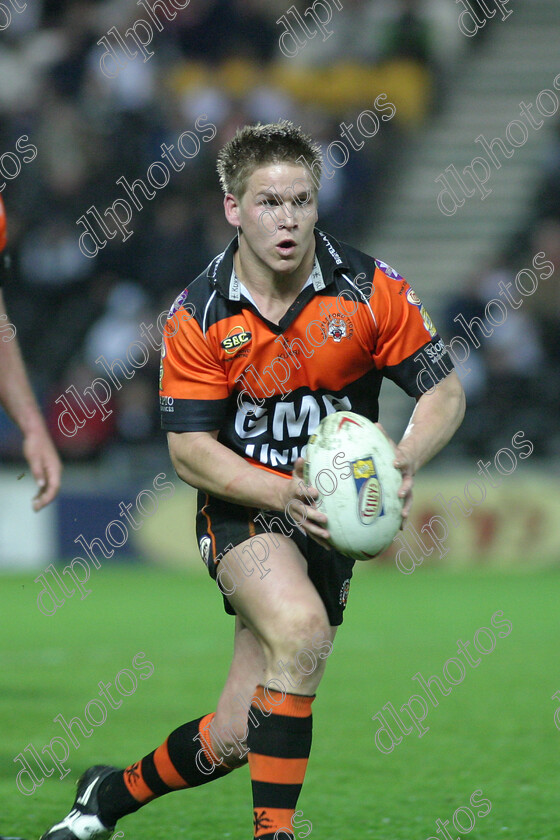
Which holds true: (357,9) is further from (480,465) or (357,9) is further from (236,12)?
(480,465)

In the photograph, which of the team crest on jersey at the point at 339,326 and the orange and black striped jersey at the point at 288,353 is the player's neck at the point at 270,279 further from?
the team crest on jersey at the point at 339,326

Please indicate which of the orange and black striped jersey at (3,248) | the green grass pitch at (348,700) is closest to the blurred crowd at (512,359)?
the green grass pitch at (348,700)

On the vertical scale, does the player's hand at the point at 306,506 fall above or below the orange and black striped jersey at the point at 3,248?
below

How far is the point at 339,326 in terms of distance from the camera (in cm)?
382

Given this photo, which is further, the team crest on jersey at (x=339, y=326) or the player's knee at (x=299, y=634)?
the team crest on jersey at (x=339, y=326)

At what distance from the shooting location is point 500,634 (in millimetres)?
8945

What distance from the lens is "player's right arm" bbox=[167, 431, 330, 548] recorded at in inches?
137

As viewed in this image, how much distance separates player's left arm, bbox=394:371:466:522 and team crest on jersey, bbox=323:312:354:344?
32 cm

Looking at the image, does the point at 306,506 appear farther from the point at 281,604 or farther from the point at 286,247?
the point at 286,247

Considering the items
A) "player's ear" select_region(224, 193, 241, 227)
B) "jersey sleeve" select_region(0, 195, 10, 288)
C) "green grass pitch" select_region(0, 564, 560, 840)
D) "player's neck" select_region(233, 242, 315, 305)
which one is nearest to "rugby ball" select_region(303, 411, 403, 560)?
"player's neck" select_region(233, 242, 315, 305)

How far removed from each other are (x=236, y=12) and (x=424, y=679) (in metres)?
11.9

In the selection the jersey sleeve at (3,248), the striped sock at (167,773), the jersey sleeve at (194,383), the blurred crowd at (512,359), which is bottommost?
the blurred crowd at (512,359)

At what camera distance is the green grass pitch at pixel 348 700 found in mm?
4488

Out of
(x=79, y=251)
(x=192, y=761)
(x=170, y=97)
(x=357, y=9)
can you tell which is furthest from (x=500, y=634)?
(x=357, y=9)
